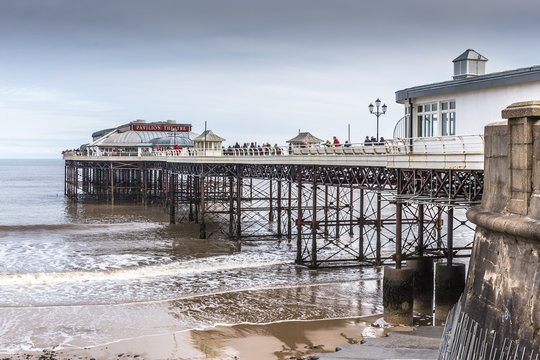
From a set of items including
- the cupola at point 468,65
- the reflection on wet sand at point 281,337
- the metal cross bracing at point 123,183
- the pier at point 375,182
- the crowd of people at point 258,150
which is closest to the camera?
the reflection on wet sand at point 281,337

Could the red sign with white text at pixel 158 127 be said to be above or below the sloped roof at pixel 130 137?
above

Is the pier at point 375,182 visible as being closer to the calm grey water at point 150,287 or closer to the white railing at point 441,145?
the white railing at point 441,145

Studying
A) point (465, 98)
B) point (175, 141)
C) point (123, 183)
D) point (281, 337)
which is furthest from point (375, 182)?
point (123, 183)

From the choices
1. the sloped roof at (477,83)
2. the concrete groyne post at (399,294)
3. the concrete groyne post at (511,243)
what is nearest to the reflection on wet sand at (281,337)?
the concrete groyne post at (399,294)

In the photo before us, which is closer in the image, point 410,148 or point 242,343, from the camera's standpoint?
point 242,343

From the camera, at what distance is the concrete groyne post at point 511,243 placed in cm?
1015

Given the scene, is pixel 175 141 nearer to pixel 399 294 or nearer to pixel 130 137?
pixel 130 137

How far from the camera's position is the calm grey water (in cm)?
2041

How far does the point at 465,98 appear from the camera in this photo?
65.2 feet

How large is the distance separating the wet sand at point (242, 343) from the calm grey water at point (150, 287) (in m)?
0.71

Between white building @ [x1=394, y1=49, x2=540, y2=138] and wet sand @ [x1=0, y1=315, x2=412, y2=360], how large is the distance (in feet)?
20.3

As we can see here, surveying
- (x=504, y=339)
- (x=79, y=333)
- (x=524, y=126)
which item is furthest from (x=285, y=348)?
(x=524, y=126)

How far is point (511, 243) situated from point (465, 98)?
991 cm

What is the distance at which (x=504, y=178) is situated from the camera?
37.6ft
